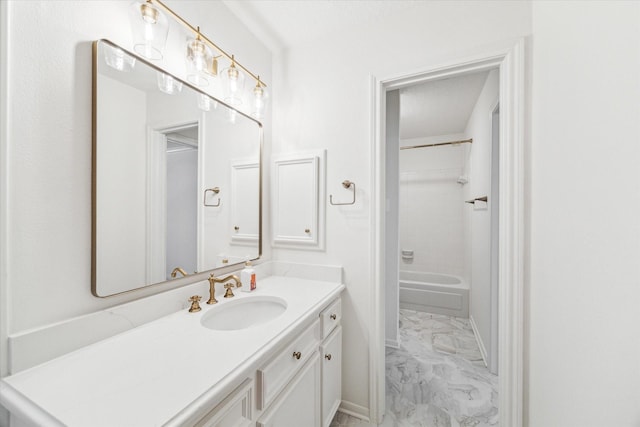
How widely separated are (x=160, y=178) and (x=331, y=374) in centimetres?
132

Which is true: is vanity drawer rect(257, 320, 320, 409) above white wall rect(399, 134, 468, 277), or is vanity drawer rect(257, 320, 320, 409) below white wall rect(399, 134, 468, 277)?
below

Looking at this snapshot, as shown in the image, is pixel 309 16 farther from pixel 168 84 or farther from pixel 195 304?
pixel 195 304

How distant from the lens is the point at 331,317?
1.40 meters

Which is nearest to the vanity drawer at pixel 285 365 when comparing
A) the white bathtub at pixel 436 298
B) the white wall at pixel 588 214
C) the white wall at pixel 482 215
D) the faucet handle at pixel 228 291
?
the faucet handle at pixel 228 291

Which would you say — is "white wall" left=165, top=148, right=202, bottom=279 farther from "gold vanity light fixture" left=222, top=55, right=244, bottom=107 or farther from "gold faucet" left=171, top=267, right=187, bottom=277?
"gold vanity light fixture" left=222, top=55, right=244, bottom=107

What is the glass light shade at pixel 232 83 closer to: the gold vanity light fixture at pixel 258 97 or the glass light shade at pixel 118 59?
the gold vanity light fixture at pixel 258 97

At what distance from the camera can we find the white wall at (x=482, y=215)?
80.1 inches

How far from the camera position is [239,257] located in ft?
4.96

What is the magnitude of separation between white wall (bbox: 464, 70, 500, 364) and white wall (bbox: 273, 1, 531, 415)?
33.3 inches

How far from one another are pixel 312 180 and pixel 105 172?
3.37 feet

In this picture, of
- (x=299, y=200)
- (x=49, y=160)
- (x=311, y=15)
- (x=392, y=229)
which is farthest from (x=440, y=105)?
(x=49, y=160)

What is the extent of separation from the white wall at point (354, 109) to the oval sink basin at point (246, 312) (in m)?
0.43

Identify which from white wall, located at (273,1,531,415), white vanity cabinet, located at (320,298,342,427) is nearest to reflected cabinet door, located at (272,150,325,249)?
white wall, located at (273,1,531,415)

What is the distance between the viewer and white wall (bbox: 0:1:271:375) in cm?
70
